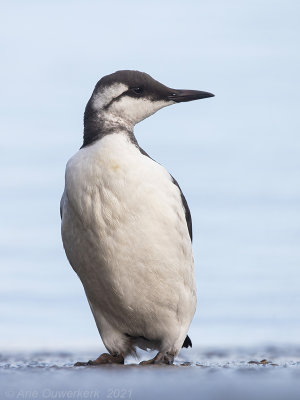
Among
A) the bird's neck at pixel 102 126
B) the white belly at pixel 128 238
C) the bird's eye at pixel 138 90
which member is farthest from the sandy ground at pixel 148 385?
the bird's eye at pixel 138 90

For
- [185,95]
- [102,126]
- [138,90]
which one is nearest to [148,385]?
[102,126]

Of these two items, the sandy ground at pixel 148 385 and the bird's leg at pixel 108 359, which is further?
the bird's leg at pixel 108 359

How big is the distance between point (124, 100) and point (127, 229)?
1.39 metres

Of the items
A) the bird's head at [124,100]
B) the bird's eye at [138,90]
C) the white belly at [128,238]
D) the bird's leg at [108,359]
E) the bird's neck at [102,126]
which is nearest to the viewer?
the white belly at [128,238]

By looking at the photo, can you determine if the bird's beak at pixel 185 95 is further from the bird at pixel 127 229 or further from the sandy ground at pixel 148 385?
the sandy ground at pixel 148 385

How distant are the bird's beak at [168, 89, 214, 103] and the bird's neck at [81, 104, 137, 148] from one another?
0.71 m

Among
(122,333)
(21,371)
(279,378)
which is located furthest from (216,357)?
(279,378)

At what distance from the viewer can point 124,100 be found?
7816 mm

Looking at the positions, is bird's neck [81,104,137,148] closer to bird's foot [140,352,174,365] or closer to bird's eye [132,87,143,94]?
bird's eye [132,87,143,94]

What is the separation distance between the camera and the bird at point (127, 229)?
23.4ft

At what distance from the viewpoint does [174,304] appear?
7.64 meters

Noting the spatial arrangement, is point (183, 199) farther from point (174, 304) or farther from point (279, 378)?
point (279, 378)

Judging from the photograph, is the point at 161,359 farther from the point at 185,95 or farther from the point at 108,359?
the point at 185,95

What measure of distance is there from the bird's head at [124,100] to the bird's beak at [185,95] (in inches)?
3.3
